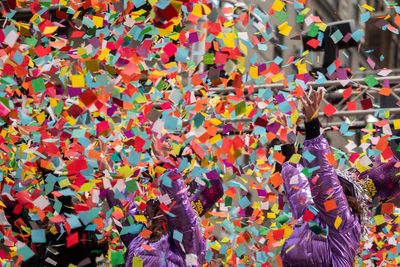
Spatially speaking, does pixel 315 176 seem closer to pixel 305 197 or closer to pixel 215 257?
pixel 305 197

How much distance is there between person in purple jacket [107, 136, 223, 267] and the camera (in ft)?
15.4

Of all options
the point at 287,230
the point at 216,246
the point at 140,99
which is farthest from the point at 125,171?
the point at 216,246

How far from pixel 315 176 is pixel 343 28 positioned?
2.58m

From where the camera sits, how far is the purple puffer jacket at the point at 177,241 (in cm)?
468

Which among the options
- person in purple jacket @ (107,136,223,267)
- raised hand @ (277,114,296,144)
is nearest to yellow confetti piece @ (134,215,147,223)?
person in purple jacket @ (107,136,223,267)

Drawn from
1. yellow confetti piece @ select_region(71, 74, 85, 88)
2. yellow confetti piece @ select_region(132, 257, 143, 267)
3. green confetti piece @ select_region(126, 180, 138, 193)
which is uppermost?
yellow confetti piece @ select_region(71, 74, 85, 88)

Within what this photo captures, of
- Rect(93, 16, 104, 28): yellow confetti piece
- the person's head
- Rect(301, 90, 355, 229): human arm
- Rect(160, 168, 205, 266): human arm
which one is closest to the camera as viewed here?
Rect(301, 90, 355, 229): human arm

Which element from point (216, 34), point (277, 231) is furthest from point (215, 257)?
point (216, 34)

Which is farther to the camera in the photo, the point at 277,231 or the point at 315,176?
the point at 277,231

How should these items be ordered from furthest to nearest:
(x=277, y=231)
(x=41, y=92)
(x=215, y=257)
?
(x=215, y=257)
(x=277, y=231)
(x=41, y=92)

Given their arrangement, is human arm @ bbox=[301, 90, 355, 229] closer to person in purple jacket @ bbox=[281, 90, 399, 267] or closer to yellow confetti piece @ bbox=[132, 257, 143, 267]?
person in purple jacket @ bbox=[281, 90, 399, 267]

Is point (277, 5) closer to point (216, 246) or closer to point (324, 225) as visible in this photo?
point (324, 225)

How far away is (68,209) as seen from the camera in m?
5.07

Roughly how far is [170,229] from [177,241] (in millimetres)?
71
